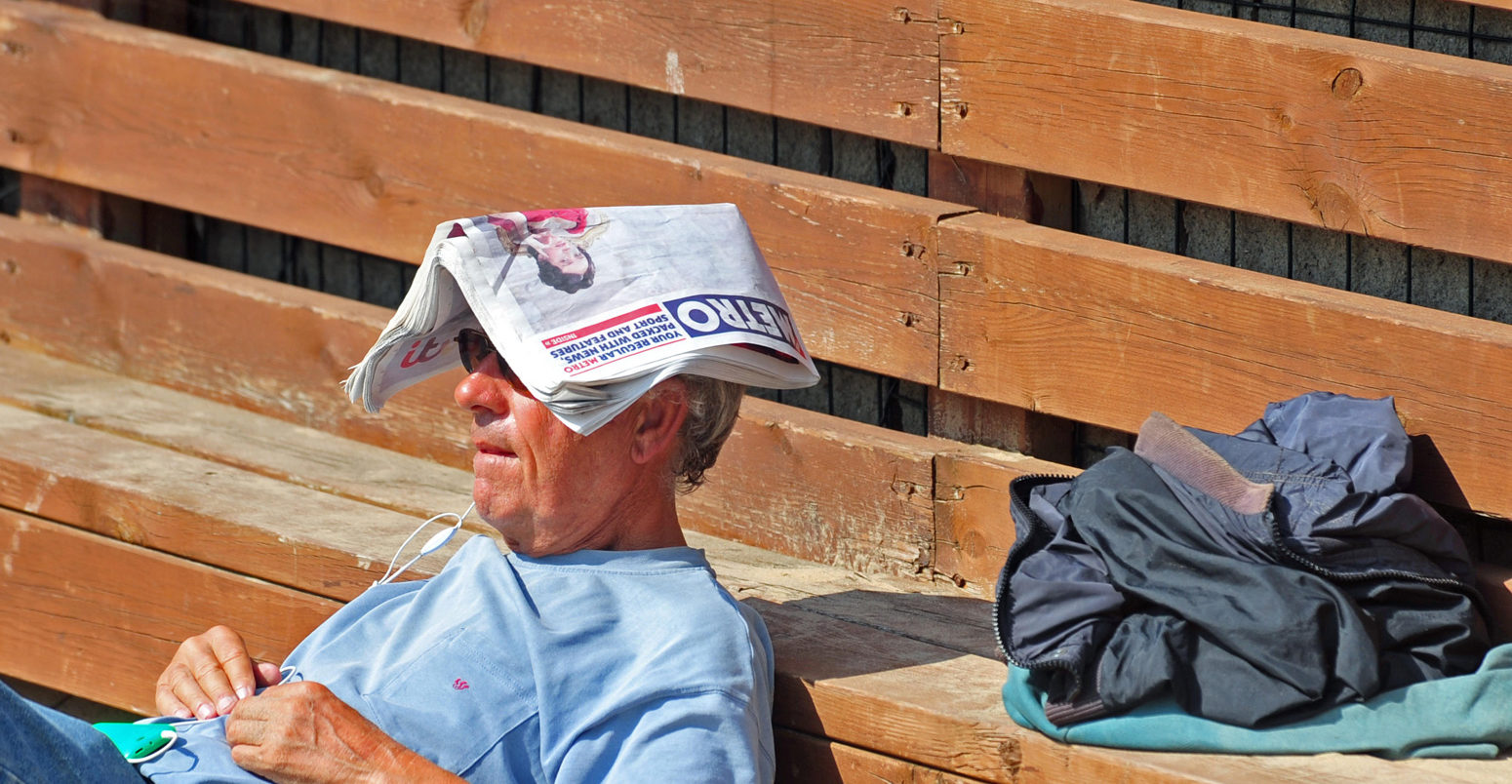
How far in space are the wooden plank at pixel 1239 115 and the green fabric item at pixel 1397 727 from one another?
0.58 m

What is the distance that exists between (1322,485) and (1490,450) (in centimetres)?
30

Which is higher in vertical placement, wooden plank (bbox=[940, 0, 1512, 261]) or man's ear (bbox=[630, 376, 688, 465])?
wooden plank (bbox=[940, 0, 1512, 261])

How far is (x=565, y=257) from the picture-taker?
2.37 metres

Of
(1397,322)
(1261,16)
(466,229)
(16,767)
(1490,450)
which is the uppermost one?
(1261,16)

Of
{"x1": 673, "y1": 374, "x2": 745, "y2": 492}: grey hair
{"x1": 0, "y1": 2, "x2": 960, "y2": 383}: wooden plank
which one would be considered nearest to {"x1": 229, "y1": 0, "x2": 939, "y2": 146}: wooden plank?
{"x1": 0, "y1": 2, "x2": 960, "y2": 383}: wooden plank

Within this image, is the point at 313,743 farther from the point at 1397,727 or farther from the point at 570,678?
the point at 1397,727

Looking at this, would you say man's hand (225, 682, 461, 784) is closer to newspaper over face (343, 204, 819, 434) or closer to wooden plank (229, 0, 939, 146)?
newspaper over face (343, 204, 819, 434)

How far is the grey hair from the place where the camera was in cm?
249

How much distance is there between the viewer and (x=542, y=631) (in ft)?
7.75

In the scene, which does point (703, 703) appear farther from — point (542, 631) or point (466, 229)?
point (466, 229)

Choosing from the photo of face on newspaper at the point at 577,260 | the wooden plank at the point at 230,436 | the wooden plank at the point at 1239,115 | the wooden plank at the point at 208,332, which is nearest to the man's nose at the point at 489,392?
the photo of face on newspaper at the point at 577,260

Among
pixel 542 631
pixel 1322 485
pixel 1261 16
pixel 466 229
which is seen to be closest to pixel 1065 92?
pixel 1261 16

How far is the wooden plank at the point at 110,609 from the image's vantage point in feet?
10.1

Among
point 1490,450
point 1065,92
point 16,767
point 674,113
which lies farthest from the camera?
point 674,113
